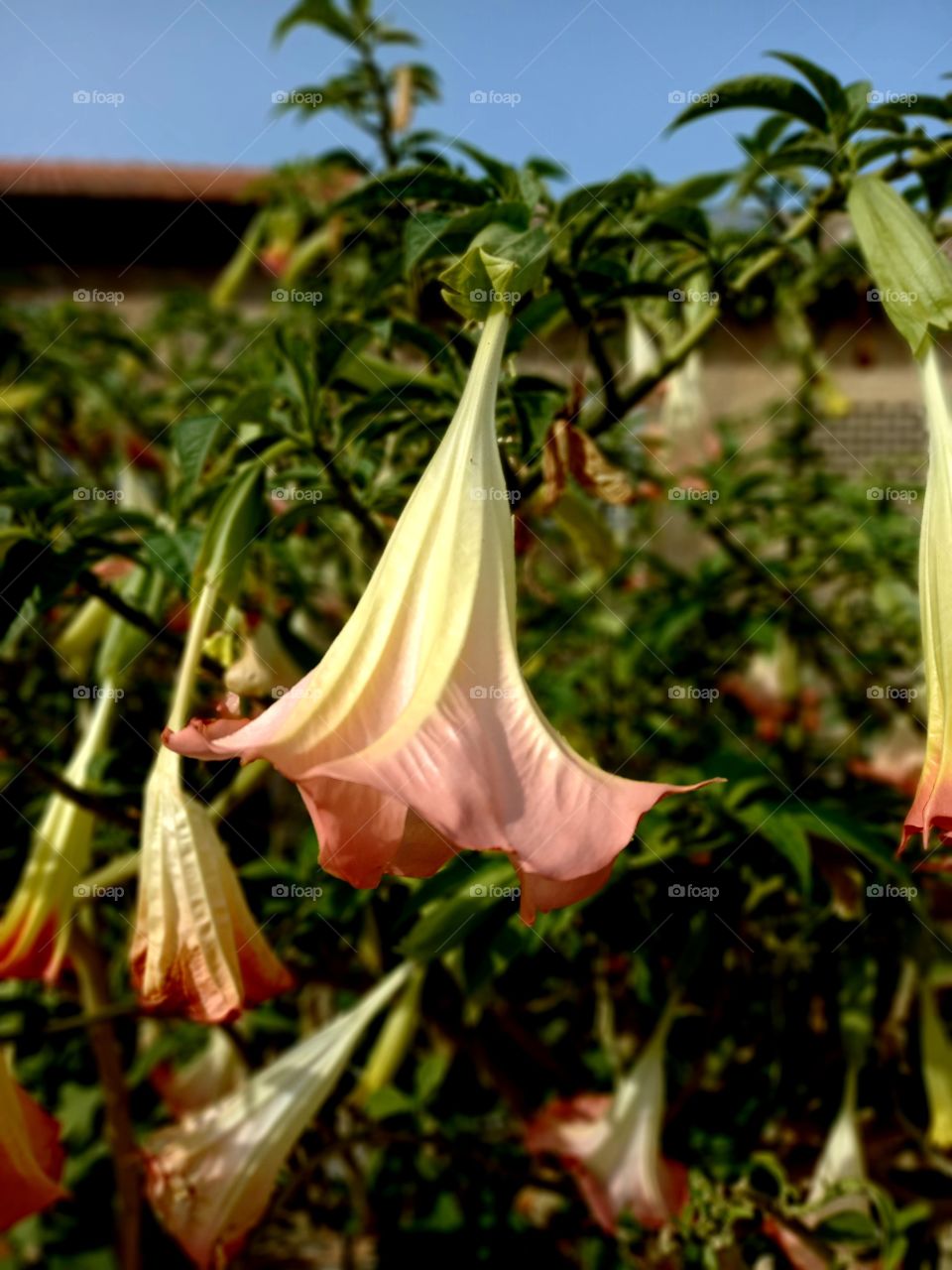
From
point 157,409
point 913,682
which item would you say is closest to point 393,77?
point 157,409

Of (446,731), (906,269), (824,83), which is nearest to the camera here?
(446,731)

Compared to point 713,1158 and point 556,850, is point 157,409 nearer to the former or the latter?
point 713,1158

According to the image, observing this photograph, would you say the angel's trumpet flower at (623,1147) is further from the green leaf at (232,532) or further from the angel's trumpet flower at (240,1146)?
the green leaf at (232,532)

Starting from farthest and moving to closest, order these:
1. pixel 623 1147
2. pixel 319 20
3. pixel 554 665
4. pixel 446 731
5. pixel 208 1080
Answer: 1. pixel 554 665
2. pixel 319 20
3. pixel 208 1080
4. pixel 623 1147
5. pixel 446 731

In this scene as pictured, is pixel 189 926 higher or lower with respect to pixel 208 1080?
higher

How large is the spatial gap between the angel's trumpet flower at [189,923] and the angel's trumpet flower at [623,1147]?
1.66ft

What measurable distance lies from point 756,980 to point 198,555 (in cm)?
100

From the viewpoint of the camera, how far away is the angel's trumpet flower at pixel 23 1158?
2.70ft

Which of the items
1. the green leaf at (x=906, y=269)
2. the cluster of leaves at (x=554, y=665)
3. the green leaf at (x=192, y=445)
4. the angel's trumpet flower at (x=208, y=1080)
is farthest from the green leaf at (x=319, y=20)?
the angel's trumpet flower at (x=208, y=1080)

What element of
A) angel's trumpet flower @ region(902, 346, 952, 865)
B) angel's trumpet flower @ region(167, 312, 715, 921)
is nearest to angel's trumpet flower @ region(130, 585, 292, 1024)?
angel's trumpet flower @ region(167, 312, 715, 921)

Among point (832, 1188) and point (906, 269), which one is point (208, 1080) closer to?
point (832, 1188)

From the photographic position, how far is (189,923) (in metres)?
0.82

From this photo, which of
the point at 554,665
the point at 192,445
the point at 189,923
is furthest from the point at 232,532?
the point at 554,665

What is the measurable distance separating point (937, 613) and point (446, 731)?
0.30 metres
